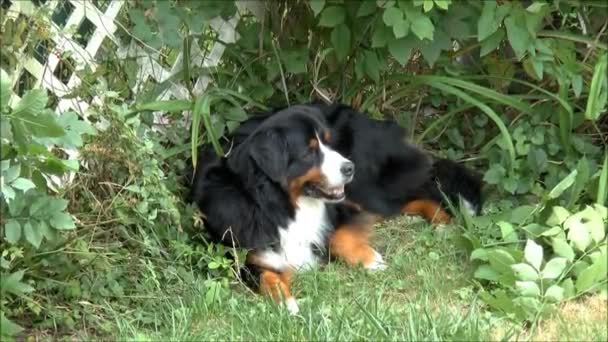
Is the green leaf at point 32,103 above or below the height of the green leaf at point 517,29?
below

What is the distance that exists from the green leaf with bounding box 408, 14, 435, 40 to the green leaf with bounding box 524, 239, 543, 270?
0.90 metres

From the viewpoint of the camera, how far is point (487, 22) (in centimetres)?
356

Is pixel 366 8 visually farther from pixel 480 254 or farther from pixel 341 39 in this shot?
pixel 480 254

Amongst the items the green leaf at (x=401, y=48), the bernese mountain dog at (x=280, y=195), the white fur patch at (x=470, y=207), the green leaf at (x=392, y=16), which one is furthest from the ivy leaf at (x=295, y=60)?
the white fur patch at (x=470, y=207)

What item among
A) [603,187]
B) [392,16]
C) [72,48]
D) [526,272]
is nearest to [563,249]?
[526,272]

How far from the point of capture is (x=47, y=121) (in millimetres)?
2805

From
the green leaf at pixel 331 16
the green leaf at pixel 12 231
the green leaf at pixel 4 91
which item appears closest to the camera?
the green leaf at pixel 4 91

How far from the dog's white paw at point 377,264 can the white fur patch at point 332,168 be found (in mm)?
370

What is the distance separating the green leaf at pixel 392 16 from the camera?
11.4ft

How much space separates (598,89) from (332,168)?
115 cm

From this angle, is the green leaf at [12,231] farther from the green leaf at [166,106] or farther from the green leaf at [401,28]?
the green leaf at [401,28]

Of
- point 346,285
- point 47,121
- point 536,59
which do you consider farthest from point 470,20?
point 47,121

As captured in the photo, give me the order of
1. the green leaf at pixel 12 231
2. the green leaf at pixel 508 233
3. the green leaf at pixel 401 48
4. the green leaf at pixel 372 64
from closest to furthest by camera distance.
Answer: the green leaf at pixel 12 231 → the green leaf at pixel 508 233 → the green leaf at pixel 401 48 → the green leaf at pixel 372 64

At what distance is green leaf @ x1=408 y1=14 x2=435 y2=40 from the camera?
343cm
